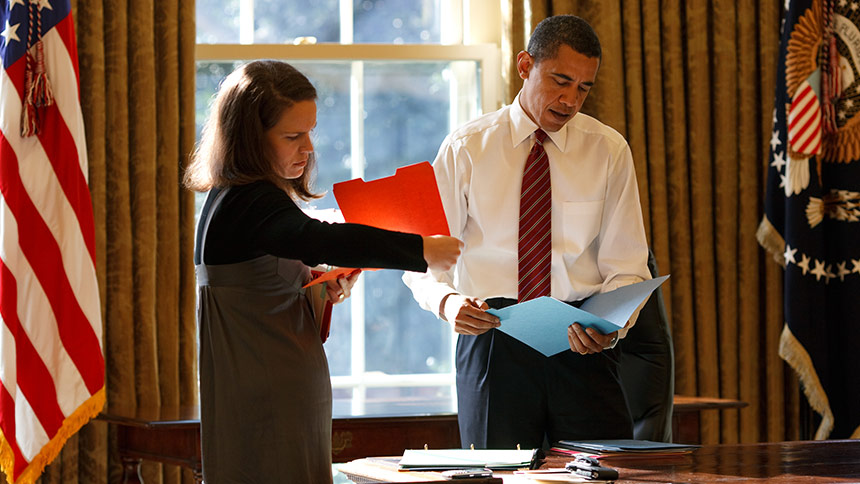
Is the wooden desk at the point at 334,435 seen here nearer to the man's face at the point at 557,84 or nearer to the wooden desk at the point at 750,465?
the man's face at the point at 557,84

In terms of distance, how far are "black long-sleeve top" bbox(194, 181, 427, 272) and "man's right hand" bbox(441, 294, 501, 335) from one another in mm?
400

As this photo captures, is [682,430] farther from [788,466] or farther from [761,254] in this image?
[788,466]

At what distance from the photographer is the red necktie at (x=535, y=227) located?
222 cm

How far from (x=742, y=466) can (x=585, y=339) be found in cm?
42

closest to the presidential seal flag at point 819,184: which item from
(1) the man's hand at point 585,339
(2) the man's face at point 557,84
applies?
(2) the man's face at point 557,84

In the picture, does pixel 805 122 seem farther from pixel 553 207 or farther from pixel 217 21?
Result: pixel 217 21

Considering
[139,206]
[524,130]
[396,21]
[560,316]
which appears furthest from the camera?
[396,21]

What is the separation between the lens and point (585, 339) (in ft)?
6.48

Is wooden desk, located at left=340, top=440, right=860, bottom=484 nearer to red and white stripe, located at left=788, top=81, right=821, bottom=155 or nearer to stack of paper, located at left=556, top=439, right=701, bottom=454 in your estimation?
stack of paper, located at left=556, top=439, right=701, bottom=454

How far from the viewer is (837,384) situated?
3.54 metres

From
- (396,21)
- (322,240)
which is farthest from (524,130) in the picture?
(396,21)

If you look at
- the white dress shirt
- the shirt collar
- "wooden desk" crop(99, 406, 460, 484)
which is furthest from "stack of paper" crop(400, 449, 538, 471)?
"wooden desk" crop(99, 406, 460, 484)

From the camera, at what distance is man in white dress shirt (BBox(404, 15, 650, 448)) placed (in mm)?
2105

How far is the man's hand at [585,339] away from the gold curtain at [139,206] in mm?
1751
